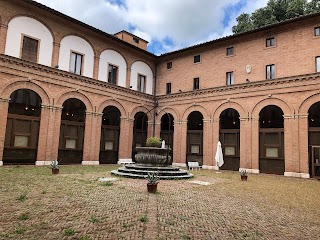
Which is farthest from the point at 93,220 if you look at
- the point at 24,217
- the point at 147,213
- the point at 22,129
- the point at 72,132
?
the point at 72,132

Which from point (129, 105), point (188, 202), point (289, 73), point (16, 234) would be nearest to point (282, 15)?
point (289, 73)

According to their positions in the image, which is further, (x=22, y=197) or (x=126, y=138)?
(x=126, y=138)

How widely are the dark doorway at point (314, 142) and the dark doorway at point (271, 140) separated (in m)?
1.74

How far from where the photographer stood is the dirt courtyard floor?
5.05 meters

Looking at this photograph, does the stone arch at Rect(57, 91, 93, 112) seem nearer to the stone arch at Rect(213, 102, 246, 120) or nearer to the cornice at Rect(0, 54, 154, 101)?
the cornice at Rect(0, 54, 154, 101)

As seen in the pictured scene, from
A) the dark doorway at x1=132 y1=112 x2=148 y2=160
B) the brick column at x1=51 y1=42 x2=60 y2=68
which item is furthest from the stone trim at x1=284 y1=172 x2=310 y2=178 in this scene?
the brick column at x1=51 y1=42 x2=60 y2=68

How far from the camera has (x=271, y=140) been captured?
18.7 m

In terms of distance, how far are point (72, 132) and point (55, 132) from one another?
1630 mm

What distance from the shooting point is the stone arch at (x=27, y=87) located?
16.1 meters

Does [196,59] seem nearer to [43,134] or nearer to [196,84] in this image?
[196,84]

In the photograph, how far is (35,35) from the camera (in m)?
17.6

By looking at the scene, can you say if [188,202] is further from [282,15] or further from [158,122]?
[282,15]

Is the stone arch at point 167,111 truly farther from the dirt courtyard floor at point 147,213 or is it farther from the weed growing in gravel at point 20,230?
the weed growing in gravel at point 20,230

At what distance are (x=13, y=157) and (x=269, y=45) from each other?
66.3ft
